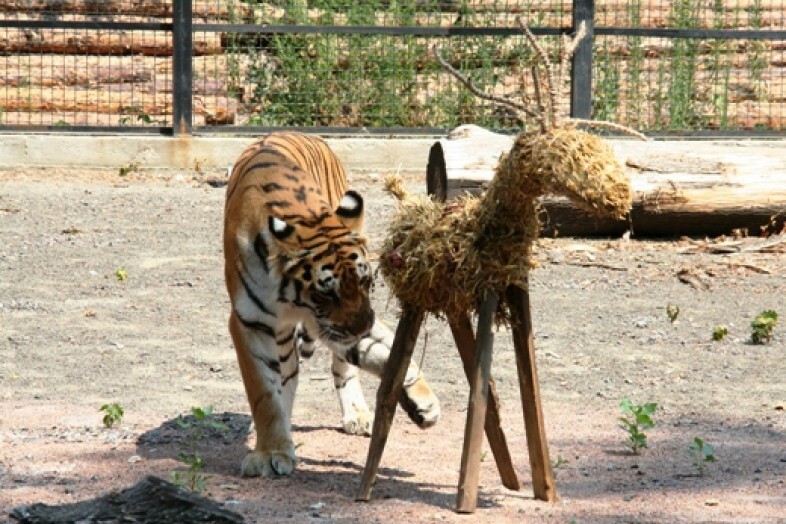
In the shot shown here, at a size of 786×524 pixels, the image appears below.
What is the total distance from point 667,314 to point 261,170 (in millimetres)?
3548

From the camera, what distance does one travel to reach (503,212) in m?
4.56

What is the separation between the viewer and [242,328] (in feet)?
Result: 17.7

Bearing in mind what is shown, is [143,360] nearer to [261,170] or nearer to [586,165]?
[261,170]

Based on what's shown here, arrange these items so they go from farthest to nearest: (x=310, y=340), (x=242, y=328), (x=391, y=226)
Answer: (x=310, y=340), (x=242, y=328), (x=391, y=226)

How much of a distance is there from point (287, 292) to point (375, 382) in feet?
7.12

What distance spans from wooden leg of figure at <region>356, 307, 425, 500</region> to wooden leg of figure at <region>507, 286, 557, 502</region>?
360 millimetres

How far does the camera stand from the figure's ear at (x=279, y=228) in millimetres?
5176

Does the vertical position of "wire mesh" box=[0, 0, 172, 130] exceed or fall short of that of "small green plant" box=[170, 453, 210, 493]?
it exceeds it

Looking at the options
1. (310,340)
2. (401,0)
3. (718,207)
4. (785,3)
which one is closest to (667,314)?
(718,207)

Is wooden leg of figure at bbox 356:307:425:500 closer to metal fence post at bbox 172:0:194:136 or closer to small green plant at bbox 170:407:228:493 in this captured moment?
small green plant at bbox 170:407:228:493

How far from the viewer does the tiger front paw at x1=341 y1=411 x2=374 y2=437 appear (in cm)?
614

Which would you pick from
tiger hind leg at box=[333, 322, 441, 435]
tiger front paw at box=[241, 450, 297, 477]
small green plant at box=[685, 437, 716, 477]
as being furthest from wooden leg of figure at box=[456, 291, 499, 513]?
small green plant at box=[685, 437, 716, 477]

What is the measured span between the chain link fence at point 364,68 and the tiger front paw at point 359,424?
7600mm

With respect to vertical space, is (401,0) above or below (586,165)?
above
